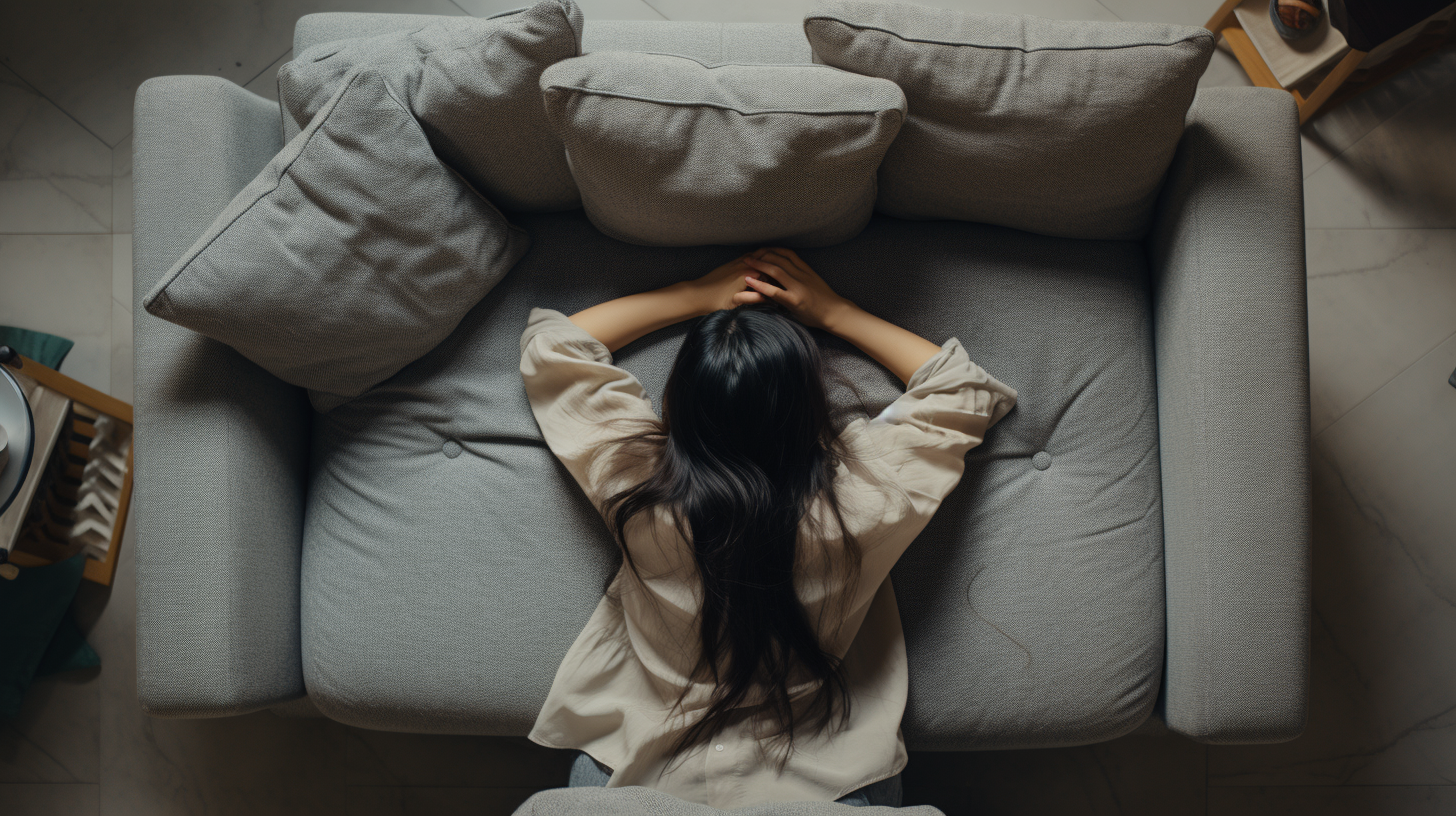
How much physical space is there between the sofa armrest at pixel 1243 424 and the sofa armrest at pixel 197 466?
1368 mm

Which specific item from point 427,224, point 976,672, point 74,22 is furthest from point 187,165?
point 976,672

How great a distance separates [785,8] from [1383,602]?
171cm

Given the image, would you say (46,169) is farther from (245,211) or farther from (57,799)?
(57,799)

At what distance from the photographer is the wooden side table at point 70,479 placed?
52.2 inches

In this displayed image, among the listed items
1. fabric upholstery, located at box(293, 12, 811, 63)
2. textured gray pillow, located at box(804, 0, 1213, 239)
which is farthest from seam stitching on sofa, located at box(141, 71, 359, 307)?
textured gray pillow, located at box(804, 0, 1213, 239)

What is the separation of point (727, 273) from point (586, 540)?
0.47 m

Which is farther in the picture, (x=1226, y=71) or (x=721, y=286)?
(x=1226, y=71)

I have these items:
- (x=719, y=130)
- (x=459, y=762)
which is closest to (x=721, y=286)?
(x=719, y=130)

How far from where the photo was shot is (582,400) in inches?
44.9

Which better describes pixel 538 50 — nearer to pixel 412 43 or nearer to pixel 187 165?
pixel 412 43

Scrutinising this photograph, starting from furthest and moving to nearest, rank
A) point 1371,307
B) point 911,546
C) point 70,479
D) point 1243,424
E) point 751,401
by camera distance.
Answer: point 1371,307
point 70,479
point 911,546
point 1243,424
point 751,401

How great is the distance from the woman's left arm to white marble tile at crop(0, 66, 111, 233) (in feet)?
4.02

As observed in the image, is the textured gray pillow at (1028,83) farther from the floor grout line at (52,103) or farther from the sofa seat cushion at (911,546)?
the floor grout line at (52,103)

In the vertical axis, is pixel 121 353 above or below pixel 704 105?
above
